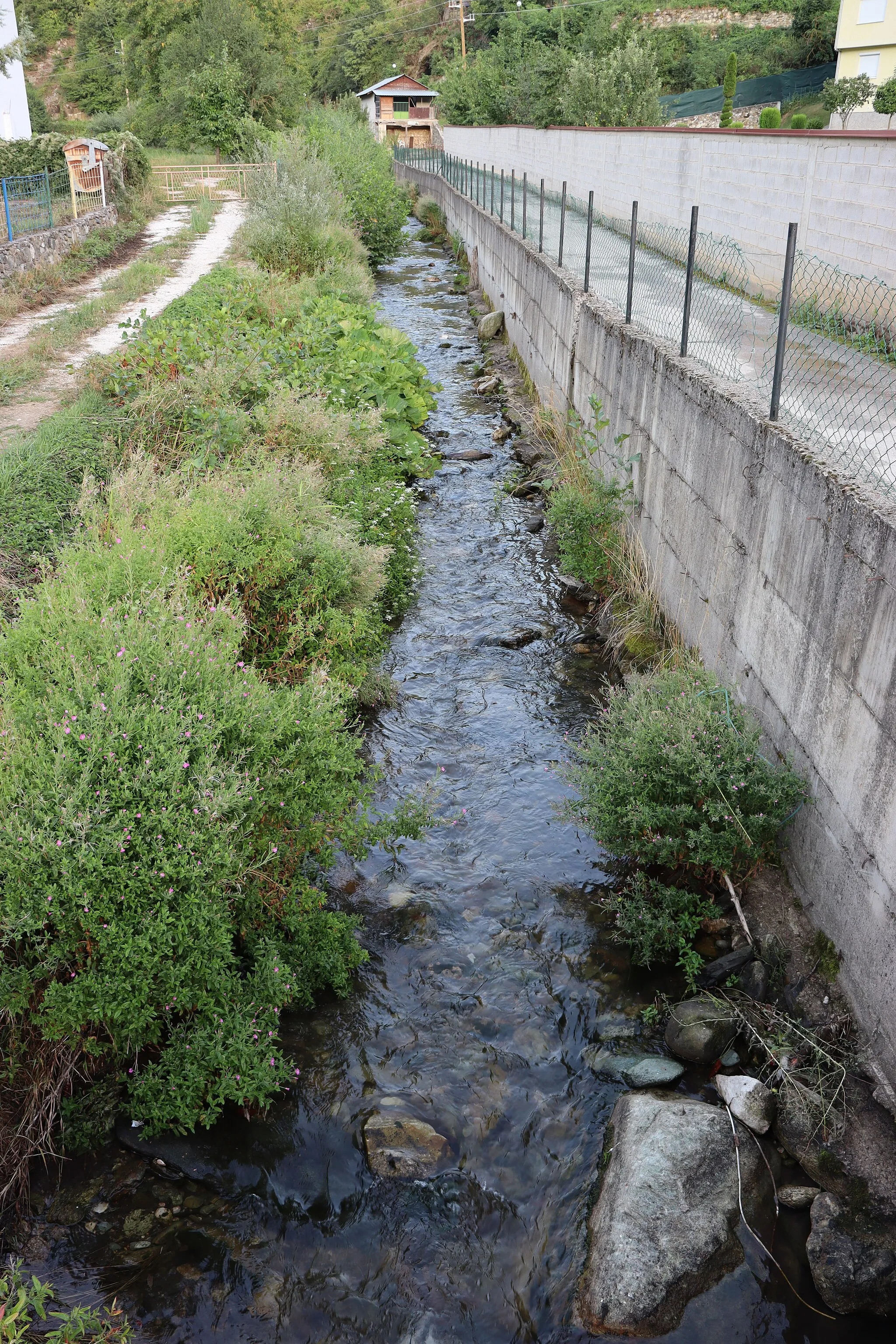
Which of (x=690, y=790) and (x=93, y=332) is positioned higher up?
(x=93, y=332)

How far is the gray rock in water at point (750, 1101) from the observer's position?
4180 mm

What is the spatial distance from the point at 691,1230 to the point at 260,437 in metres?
6.76

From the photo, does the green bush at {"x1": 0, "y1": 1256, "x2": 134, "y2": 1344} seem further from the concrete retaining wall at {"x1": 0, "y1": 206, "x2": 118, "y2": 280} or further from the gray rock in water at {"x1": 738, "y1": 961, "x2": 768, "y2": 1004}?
the concrete retaining wall at {"x1": 0, "y1": 206, "x2": 118, "y2": 280}

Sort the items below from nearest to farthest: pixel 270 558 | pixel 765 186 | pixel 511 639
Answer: pixel 270 558
pixel 511 639
pixel 765 186

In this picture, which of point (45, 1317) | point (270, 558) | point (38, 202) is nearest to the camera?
point (45, 1317)

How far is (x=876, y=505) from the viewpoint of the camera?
4.26 metres


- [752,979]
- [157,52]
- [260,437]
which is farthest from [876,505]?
[157,52]

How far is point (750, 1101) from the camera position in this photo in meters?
4.23

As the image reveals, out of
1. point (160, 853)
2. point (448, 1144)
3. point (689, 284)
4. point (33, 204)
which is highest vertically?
point (33, 204)

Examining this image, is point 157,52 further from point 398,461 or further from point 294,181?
point 398,461

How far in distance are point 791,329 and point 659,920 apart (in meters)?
3.14

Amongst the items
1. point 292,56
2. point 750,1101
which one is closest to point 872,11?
point 750,1101

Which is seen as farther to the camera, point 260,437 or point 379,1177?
point 260,437

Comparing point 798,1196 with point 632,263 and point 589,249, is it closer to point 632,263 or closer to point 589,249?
point 632,263
